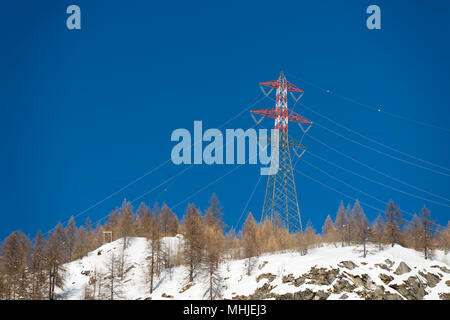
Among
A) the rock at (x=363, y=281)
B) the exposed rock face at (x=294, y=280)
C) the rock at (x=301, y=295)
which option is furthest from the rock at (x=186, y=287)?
the rock at (x=363, y=281)

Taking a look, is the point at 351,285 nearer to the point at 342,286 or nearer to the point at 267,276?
the point at 342,286

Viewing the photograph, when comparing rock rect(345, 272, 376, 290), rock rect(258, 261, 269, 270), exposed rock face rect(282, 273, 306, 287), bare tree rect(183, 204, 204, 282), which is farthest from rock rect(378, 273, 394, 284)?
bare tree rect(183, 204, 204, 282)

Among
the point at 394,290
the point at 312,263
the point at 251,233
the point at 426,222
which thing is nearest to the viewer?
the point at 394,290

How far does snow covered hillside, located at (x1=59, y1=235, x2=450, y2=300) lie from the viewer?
54263mm

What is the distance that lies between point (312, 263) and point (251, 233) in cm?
1884

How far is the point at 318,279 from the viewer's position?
5584cm

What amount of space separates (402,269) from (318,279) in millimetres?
14100

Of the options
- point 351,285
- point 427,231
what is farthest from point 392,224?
point 351,285

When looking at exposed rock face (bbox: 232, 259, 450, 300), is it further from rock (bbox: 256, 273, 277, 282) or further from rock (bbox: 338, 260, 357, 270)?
rock (bbox: 256, 273, 277, 282)

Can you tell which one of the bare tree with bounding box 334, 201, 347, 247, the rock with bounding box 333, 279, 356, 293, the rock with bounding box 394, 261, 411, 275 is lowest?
the rock with bounding box 333, 279, 356, 293
